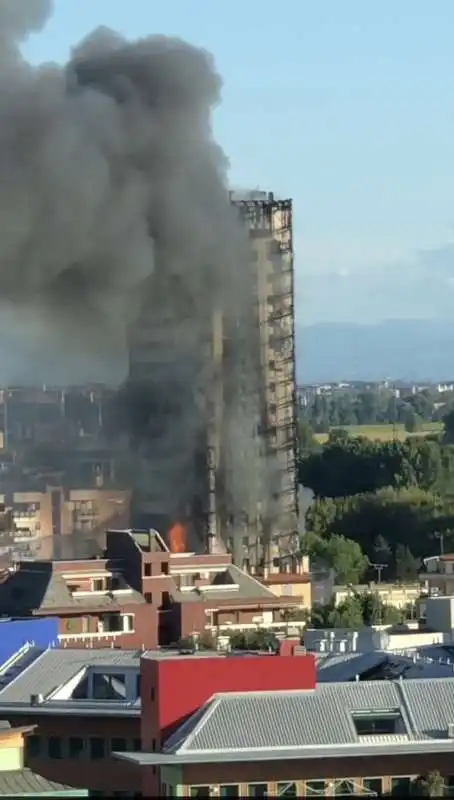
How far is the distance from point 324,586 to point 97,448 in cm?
902

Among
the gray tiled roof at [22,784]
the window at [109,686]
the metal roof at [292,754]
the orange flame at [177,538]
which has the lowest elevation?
the gray tiled roof at [22,784]

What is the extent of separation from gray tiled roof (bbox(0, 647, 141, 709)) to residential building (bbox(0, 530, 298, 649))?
8565 millimetres

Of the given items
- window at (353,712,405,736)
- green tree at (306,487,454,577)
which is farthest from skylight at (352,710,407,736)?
green tree at (306,487,454,577)

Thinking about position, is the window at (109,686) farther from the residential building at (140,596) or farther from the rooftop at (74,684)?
the residential building at (140,596)

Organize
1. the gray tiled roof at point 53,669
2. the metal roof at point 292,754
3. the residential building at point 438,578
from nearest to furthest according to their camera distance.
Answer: the metal roof at point 292,754, the gray tiled roof at point 53,669, the residential building at point 438,578

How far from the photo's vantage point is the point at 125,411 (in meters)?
40.6

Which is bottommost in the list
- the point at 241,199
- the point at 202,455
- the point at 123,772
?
the point at 123,772

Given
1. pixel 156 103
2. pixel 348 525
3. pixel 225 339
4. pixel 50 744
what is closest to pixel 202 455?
pixel 225 339

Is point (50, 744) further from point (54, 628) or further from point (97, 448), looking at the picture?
point (97, 448)

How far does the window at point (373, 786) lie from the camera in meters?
14.6

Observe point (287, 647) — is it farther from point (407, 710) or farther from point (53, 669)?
point (407, 710)

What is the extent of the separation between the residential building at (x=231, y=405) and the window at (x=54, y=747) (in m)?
18.3

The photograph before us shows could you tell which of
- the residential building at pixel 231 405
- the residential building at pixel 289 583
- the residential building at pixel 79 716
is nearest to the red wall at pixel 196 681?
the residential building at pixel 79 716

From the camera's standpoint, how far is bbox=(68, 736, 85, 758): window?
17.2 metres
